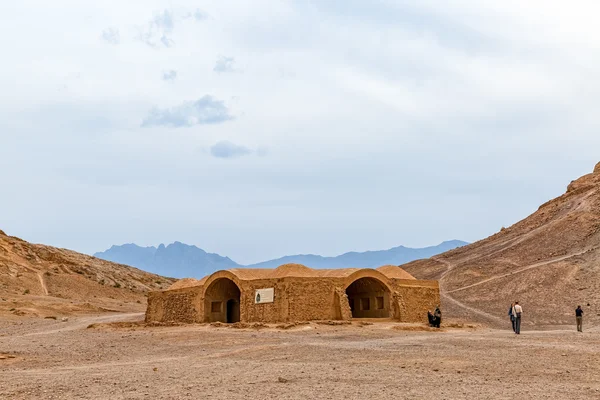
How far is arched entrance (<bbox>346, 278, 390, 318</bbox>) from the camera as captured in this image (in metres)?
34.7

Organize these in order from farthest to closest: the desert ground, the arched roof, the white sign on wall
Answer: the arched roof
the white sign on wall
the desert ground

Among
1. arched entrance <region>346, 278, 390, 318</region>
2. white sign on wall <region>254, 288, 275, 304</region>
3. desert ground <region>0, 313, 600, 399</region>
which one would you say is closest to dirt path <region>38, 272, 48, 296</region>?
arched entrance <region>346, 278, 390, 318</region>

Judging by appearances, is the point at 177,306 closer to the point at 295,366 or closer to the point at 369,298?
the point at 369,298

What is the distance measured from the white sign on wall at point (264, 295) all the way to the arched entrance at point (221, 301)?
290 centimetres

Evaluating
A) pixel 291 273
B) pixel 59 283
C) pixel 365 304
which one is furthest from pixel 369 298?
pixel 59 283

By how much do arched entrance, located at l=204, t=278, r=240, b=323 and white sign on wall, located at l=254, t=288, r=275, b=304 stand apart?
290cm

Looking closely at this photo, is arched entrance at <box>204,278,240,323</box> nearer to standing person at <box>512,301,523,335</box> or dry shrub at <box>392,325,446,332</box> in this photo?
dry shrub at <box>392,325,446,332</box>

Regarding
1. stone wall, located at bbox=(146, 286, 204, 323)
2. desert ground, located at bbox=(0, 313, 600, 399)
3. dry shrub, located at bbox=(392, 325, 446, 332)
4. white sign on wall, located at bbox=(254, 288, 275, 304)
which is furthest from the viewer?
stone wall, located at bbox=(146, 286, 204, 323)

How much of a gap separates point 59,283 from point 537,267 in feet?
137

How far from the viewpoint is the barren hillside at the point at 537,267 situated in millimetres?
47312

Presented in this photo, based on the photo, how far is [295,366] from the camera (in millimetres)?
15766

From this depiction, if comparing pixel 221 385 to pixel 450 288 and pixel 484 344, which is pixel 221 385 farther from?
pixel 450 288

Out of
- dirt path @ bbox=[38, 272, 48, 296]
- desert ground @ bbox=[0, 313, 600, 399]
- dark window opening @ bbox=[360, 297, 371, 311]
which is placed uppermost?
dirt path @ bbox=[38, 272, 48, 296]

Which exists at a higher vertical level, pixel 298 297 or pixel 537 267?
pixel 537 267
